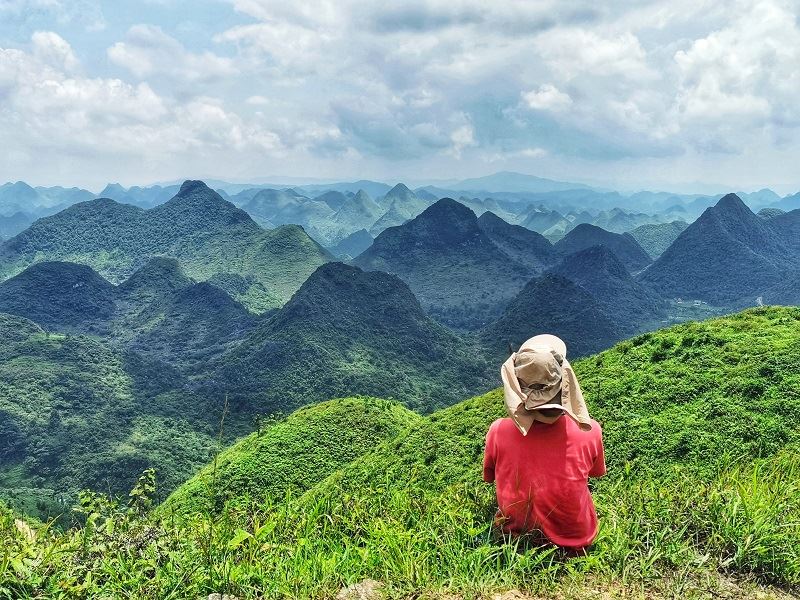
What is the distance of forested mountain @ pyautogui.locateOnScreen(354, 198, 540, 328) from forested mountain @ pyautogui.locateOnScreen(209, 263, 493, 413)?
4901cm

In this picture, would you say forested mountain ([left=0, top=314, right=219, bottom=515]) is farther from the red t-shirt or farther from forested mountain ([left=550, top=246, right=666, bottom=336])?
forested mountain ([left=550, top=246, right=666, bottom=336])

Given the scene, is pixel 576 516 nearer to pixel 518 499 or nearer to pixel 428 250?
pixel 518 499

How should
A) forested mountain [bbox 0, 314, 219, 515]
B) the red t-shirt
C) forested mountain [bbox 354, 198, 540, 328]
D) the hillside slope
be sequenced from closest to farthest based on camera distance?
1. the red t-shirt
2. the hillside slope
3. forested mountain [bbox 0, 314, 219, 515]
4. forested mountain [bbox 354, 198, 540, 328]

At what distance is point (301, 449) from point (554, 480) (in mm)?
21931

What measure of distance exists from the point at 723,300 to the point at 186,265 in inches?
6446

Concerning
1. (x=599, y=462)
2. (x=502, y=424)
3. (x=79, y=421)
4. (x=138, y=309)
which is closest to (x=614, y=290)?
(x=138, y=309)

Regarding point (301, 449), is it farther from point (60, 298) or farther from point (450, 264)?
point (450, 264)

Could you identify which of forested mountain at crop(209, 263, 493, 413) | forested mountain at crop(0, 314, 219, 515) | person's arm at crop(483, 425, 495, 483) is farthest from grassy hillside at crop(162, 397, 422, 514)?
forested mountain at crop(209, 263, 493, 413)

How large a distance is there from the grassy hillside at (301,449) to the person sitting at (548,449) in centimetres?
1746

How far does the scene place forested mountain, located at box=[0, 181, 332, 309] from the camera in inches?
6171

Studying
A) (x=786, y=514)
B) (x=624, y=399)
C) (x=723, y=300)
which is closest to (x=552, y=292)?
(x=723, y=300)

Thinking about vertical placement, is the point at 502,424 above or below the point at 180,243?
above

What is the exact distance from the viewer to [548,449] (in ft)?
11.6

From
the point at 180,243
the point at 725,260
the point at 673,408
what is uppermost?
the point at 180,243
